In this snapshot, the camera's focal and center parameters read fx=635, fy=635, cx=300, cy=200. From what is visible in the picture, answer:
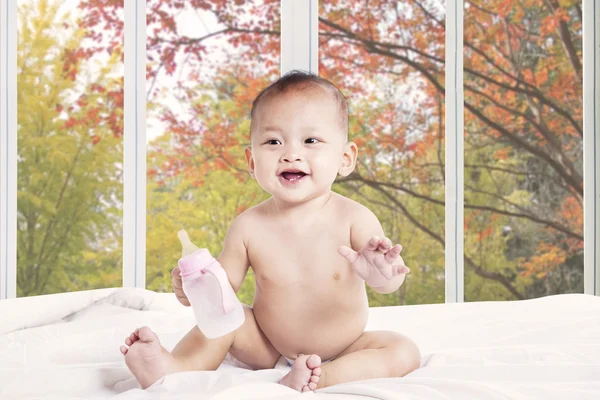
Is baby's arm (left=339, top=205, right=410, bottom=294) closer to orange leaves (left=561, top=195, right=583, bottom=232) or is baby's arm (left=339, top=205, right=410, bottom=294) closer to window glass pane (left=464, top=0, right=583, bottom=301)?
window glass pane (left=464, top=0, right=583, bottom=301)

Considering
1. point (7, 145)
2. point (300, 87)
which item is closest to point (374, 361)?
point (300, 87)

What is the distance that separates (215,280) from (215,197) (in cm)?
314

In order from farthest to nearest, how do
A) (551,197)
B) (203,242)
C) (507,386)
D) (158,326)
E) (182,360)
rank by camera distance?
(203,242)
(551,197)
(158,326)
(182,360)
(507,386)

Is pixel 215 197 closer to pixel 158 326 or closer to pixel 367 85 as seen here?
pixel 367 85

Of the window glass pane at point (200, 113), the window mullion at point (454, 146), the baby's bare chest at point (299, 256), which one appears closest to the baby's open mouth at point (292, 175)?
the baby's bare chest at point (299, 256)

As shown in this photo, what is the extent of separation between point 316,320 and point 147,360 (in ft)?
1.03

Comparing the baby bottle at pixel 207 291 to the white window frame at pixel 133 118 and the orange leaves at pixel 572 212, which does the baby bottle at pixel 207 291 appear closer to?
the white window frame at pixel 133 118

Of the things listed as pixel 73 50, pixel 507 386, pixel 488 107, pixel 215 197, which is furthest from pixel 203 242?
pixel 507 386

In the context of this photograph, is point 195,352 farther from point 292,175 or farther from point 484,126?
point 484,126

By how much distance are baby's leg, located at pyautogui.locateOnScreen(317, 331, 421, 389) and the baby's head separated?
0.28 m

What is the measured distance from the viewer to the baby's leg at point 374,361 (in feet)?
3.21

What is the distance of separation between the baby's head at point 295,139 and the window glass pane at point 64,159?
3198 millimetres

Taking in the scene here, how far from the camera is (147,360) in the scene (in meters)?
0.96

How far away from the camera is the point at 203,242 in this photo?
4074 millimetres
